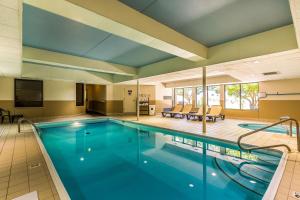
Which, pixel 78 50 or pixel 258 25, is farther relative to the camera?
pixel 78 50

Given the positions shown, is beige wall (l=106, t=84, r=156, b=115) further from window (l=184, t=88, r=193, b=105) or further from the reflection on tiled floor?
the reflection on tiled floor

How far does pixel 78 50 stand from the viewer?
17.0 ft

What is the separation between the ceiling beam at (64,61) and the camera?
193 inches

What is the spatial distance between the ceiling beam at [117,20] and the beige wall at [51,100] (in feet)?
27.5

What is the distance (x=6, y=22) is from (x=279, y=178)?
4.70 meters

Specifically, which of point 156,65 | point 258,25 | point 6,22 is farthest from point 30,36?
point 258,25

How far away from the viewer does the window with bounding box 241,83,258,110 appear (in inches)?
369

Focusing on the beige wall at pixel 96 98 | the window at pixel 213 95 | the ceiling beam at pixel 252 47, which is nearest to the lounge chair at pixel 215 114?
the window at pixel 213 95

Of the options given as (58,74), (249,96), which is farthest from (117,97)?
(249,96)

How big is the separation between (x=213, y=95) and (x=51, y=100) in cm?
1038

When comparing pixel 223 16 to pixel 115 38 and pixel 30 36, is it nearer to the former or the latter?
pixel 115 38

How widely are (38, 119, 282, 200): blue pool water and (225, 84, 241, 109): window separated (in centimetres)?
617

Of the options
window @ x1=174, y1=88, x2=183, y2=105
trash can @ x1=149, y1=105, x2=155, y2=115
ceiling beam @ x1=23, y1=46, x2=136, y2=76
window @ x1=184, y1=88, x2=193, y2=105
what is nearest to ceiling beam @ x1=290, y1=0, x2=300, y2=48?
ceiling beam @ x1=23, y1=46, x2=136, y2=76

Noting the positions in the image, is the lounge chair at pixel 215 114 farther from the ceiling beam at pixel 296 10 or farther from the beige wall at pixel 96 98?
the beige wall at pixel 96 98
